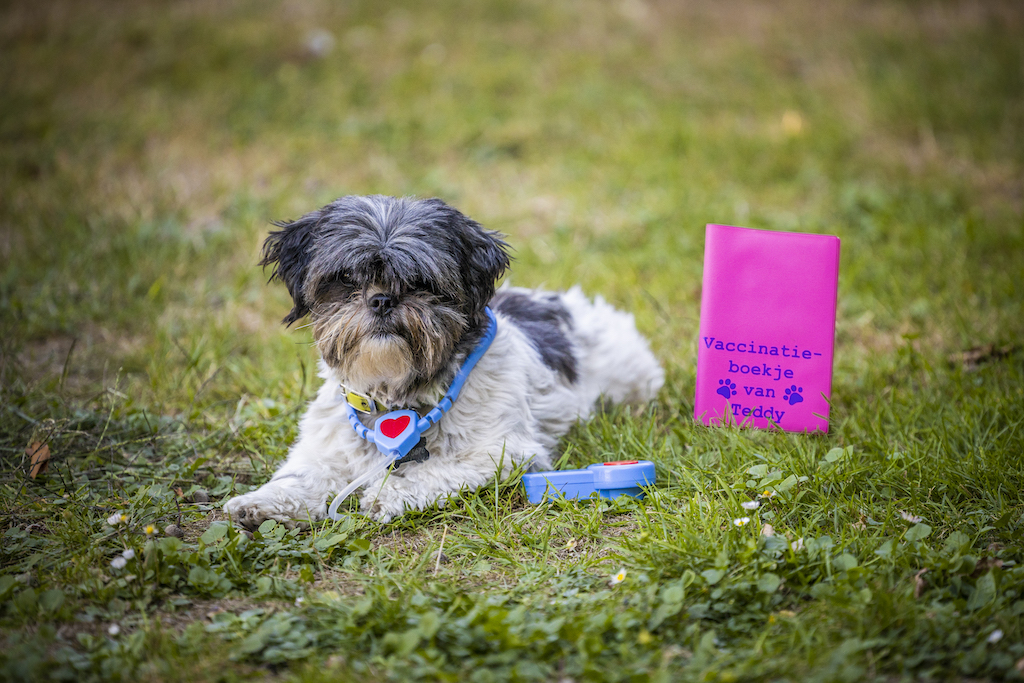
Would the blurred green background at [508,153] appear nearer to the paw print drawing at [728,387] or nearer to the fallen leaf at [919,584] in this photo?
the paw print drawing at [728,387]

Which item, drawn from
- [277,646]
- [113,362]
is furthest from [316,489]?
[113,362]

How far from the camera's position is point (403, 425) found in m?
3.40

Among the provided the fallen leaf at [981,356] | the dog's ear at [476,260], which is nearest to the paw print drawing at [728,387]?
the dog's ear at [476,260]

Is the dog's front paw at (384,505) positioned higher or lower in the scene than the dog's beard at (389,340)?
lower

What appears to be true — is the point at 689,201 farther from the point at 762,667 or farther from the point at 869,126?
the point at 762,667

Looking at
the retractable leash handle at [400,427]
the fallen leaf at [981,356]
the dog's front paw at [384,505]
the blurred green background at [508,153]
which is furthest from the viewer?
the blurred green background at [508,153]

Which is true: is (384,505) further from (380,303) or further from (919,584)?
(919,584)

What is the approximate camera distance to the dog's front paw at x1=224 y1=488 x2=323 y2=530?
312cm

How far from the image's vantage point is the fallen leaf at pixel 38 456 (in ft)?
11.5

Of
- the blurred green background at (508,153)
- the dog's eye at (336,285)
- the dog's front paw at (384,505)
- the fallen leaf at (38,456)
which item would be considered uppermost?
the blurred green background at (508,153)

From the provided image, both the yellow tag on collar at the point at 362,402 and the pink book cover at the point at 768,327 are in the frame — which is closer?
the yellow tag on collar at the point at 362,402

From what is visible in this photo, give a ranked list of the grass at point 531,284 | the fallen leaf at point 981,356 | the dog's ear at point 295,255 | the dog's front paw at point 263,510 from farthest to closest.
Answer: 1. the fallen leaf at point 981,356
2. the dog's ear at point 295,255
3. the dog's front paw at point 263,510
4. the grass at point 531,284

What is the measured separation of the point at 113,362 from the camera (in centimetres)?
487

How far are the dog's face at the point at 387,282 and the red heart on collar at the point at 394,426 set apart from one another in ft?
0.42
